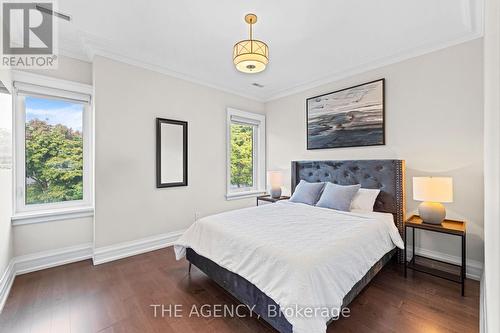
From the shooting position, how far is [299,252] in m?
1.62

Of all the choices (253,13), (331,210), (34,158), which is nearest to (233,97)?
(253,13)

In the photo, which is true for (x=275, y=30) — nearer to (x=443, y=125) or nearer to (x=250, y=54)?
(x=250, y=54)

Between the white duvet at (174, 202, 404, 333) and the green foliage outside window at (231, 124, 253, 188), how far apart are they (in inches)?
75.6

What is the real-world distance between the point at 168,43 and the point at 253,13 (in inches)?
48.8

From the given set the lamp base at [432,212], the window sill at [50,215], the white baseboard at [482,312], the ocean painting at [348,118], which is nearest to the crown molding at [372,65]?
the ocean painting at [348,118]

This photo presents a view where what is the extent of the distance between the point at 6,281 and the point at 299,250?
2929 millimetres

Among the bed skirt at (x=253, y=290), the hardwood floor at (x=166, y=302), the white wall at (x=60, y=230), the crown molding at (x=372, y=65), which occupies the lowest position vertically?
the hardwood floor at (x=166, y=302)

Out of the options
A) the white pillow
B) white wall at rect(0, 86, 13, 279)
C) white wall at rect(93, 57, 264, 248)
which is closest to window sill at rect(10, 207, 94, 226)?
white wall at rect(0, 86, 13, 279)

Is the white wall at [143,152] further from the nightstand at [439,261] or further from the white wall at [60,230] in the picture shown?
the nightstand at [439,261]

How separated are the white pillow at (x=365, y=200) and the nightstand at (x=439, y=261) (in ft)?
1.52

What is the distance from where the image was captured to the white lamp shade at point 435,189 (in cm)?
228

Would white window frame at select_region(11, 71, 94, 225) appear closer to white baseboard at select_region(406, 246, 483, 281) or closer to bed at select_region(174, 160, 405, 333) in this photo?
bed at select_region(174, 160, 405, 333)

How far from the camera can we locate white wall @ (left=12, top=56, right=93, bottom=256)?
8.74 feet

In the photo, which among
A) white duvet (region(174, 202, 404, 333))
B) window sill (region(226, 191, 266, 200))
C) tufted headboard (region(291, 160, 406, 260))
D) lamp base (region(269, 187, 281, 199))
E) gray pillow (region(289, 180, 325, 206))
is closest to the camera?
white duvet (region(174, 202, 404, 333))
